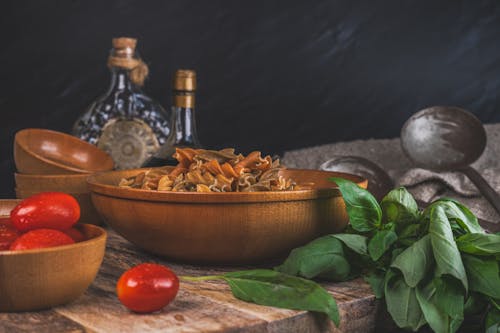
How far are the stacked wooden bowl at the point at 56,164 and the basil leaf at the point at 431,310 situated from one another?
66 centimetres

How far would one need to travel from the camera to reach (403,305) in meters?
0.86

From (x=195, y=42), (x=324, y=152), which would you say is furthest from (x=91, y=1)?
(x=324, y=152)

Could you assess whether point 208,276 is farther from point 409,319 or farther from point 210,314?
→ point 409,319

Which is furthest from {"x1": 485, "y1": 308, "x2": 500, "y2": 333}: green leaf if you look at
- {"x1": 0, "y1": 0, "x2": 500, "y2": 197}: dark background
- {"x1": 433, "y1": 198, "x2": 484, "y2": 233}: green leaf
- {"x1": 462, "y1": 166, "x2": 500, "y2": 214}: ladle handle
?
→ {"x1": 0, "y1": 0, "x2": 500, "y2": 197}: dark background

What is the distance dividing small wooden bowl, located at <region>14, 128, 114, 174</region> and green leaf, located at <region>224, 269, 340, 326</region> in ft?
1.89

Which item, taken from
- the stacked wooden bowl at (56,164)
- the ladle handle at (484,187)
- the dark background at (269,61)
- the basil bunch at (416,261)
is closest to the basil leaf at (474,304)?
the basil bunch at (416,261)

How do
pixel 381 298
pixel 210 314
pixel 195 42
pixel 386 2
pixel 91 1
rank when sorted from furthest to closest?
pixel 386 2 → pixel 195 42 → pixel 91 1 → pixel 381 298 → pixel 210 314

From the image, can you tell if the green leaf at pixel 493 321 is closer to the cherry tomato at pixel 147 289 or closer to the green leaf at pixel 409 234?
the green leaf at pixel 409 234

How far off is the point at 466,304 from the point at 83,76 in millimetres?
1630

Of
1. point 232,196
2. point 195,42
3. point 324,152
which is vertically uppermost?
point 195,42

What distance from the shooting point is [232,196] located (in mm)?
948

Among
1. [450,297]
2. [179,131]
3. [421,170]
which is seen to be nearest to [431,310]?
[450,297]

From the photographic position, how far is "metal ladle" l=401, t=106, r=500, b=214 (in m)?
2.09

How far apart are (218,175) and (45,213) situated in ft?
0.91
